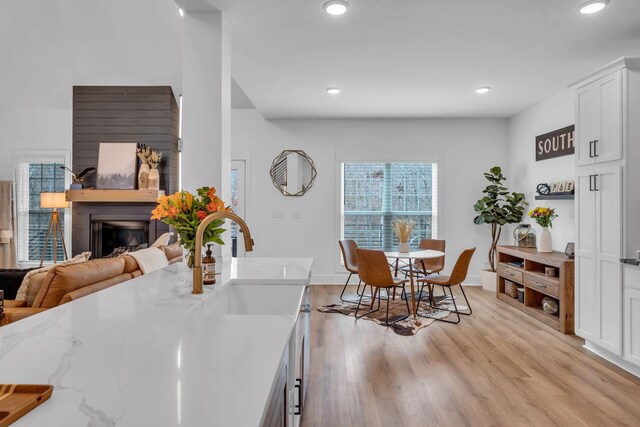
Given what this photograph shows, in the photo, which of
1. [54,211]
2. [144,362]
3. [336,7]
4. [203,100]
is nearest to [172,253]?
[203,100]

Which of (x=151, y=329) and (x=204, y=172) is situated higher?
(x=204, y=172)

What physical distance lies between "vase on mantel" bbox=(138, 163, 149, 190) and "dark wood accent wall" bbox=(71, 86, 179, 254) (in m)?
0.24

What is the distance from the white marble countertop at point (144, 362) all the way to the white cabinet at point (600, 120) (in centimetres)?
306

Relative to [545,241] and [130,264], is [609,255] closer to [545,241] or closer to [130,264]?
[545,241]

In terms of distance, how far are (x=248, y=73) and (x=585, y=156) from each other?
126 inches

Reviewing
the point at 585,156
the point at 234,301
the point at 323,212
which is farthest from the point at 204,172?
the point at 323,212

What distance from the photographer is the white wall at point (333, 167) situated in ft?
19.8

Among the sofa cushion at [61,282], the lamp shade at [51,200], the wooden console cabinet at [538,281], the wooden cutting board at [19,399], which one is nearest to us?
the wooden cutting board at [19,399]

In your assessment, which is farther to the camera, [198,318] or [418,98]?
[418,98]

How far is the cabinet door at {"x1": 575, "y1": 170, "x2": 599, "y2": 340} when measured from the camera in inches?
126

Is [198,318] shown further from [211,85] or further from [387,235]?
[387,235]

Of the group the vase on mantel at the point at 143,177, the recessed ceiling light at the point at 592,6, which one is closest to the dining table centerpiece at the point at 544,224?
the recessed ceiling light at the point at 592,6

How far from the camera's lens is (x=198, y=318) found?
3.94ft

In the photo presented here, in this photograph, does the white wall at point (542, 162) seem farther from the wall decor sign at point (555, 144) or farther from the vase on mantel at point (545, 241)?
the vase on mantel at point (545, 241)
